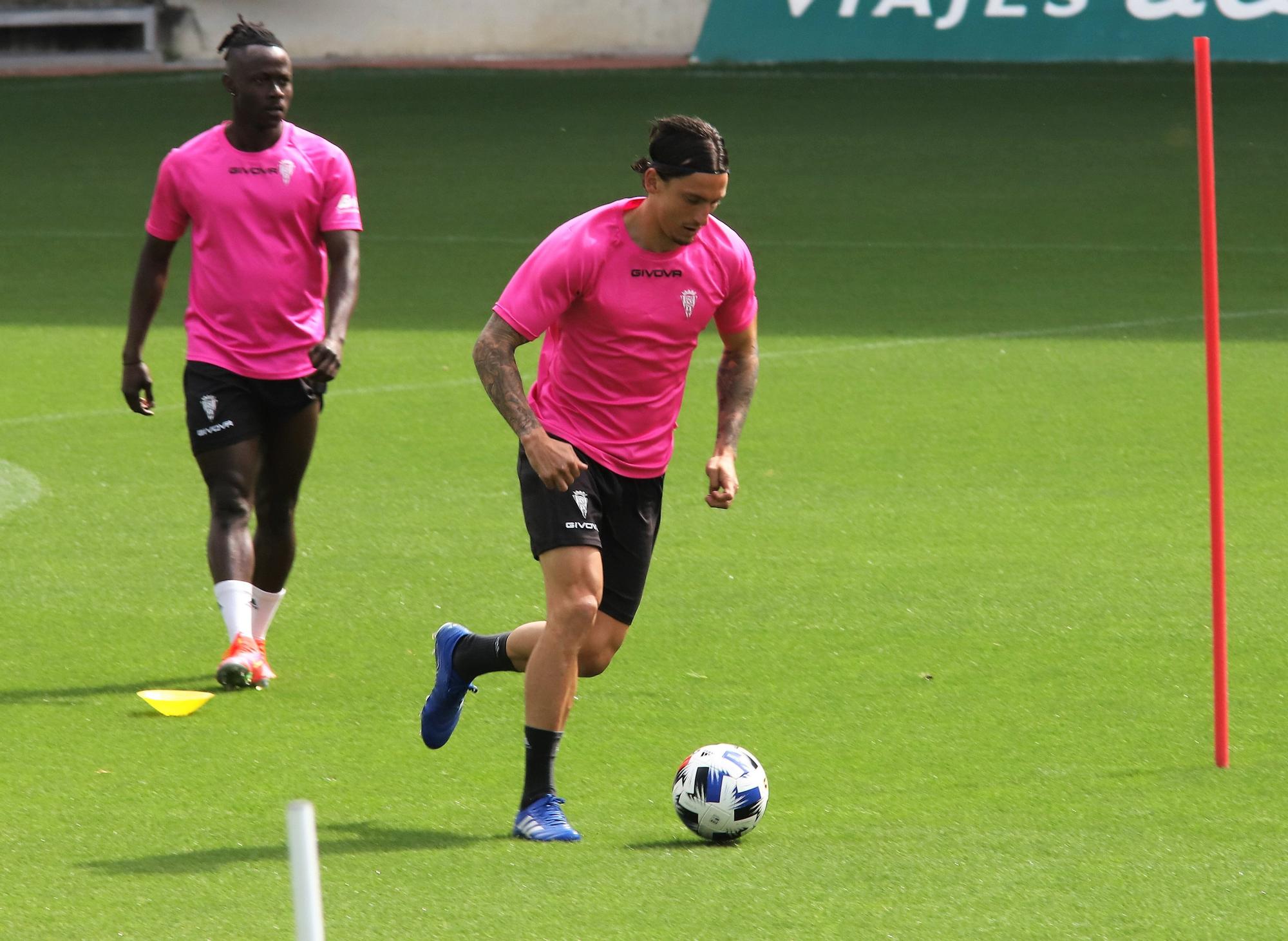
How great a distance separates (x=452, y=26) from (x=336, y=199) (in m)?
21.7

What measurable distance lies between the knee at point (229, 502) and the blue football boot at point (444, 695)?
127 centimetres

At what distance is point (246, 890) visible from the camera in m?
5.41

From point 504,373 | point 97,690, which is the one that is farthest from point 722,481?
point 97,690

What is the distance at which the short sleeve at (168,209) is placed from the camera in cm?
756

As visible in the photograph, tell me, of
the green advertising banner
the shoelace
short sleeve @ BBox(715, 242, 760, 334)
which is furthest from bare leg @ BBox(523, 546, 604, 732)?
the green advertising banner

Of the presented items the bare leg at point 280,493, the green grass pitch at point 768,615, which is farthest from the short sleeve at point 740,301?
the bare leg at point 280,493

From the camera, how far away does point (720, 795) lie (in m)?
5.83

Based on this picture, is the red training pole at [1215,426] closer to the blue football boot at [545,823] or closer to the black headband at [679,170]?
the black headband at [679,170]

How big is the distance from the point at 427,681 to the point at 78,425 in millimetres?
5678

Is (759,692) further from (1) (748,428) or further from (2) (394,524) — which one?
(1) (748,428)

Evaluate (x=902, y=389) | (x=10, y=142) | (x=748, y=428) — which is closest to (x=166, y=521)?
(x=748, y=428)

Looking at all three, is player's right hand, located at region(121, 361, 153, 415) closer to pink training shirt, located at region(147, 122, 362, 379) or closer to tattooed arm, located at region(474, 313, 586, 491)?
pink training shirt, located at region(147, 122, 362, 379)

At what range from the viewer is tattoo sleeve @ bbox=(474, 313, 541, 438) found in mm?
5824

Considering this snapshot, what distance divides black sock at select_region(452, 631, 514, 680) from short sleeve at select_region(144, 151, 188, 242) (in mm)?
1988
